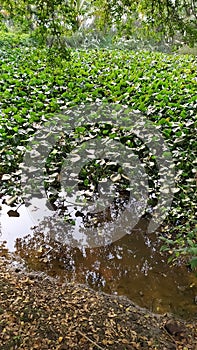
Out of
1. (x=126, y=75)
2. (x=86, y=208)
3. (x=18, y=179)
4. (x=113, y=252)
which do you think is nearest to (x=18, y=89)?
(x=126, y=75)

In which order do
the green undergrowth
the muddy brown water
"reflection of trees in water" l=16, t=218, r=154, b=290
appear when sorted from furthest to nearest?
1. the green undergrowth
2. "reflection of trees in water" l=16, t=218, r=154, b=290
3. the muddy brown water

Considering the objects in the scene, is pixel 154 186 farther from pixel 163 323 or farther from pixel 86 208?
pixel 163 323

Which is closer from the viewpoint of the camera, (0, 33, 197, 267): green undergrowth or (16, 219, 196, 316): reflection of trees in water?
(16, 219, 196, 316): reflection of trees in water

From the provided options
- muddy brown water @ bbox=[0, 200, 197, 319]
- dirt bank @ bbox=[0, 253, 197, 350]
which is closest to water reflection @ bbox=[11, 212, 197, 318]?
muddy brown water @ bbox=[0, 200, 197, 319]

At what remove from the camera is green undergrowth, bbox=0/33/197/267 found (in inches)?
109

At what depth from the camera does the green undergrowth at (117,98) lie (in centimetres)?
276

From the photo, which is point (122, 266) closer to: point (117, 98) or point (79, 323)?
point (79, 323)

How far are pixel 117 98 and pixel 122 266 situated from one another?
241 centimetres

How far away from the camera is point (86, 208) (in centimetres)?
288

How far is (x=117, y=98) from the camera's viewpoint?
13.9 feet

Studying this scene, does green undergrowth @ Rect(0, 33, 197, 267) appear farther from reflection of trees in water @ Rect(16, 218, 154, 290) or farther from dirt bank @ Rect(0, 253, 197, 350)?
dirt bank @ Rect(0, 253, 197, 350)

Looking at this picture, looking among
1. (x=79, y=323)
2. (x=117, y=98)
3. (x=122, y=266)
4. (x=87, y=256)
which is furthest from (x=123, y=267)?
(x=117, y=98)

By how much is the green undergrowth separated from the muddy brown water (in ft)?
0.54

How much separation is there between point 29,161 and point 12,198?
408 mm
